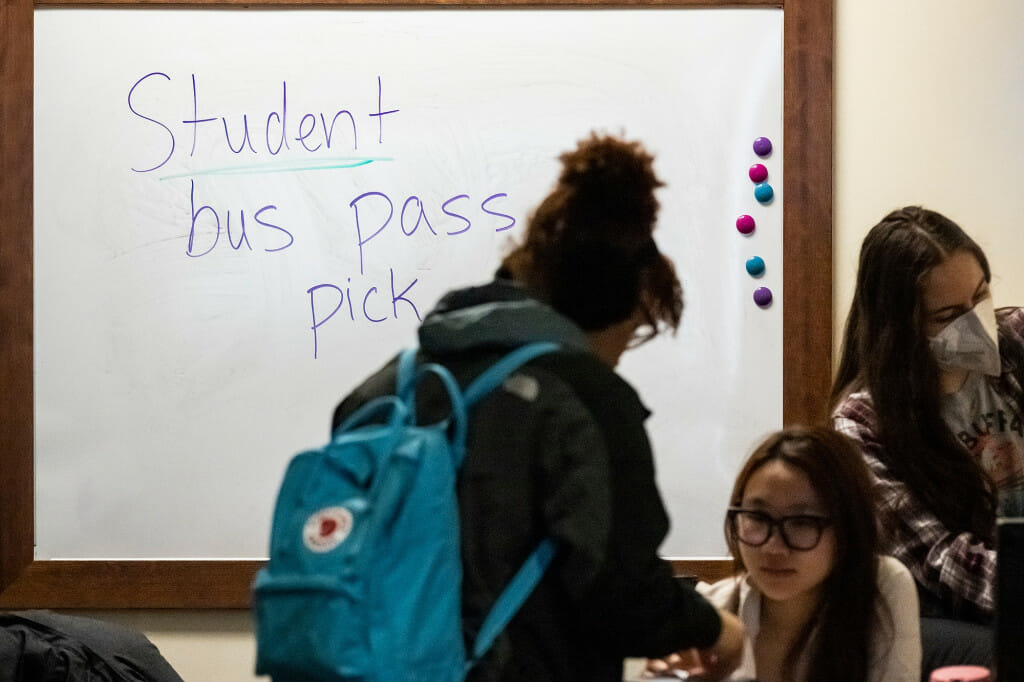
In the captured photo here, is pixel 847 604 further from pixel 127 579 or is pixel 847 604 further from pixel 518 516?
pixel 127 579

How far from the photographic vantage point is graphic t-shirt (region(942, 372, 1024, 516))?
2.32 meters

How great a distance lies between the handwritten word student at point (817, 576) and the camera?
187 centimetres

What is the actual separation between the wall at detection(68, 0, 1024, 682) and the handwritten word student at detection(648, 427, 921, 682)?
98cm

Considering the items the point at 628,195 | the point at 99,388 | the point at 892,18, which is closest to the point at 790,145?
the point at 892,18

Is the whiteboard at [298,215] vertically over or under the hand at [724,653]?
over

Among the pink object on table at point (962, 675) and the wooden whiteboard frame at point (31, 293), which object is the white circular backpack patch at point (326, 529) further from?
the wooden whiteboard frame at point (31, 293)

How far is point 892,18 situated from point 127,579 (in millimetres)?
2049

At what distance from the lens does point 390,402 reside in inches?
56.3

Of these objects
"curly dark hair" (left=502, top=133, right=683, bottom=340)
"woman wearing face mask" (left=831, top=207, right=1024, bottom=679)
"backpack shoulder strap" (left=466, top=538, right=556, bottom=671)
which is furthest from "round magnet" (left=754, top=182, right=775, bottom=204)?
"backpack shoulder strap" (left=466, top=538, right=556, bottom=671)

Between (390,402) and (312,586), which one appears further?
(390,402)

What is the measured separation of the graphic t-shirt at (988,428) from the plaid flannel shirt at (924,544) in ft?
0.50

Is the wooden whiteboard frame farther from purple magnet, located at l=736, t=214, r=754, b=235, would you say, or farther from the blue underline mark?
the blue underline mark

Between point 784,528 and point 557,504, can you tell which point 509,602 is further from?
point 784,528

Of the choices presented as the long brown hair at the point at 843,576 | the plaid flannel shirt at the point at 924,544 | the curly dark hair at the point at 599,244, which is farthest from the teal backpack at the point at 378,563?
the plaid flannel shirt at the point at 924,544
